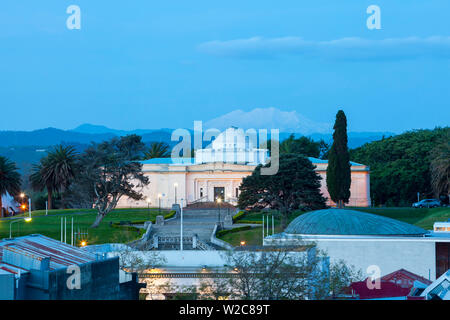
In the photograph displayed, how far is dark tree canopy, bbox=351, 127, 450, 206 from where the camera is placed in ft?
305

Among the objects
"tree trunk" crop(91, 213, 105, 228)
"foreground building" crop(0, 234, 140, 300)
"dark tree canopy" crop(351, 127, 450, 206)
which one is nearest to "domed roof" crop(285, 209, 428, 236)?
"tree trunk" crop(91, 213, 105, 228)

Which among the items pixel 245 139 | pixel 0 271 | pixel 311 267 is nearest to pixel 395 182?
pixel 245 139

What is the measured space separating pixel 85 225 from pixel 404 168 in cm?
4171

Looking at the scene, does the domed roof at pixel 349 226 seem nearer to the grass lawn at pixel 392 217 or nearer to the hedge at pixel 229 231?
the grass lawn at pixel 392 217

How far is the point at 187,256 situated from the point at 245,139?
5409 cm

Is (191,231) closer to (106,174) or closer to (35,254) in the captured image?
(106,174)

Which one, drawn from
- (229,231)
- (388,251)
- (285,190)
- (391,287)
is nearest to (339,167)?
(285,190)

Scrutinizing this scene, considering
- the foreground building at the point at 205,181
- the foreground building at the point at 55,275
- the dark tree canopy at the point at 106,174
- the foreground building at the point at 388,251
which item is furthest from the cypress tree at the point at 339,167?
the foreground building at the point at 55,275

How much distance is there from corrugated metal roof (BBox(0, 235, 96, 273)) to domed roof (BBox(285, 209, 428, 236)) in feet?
82.4

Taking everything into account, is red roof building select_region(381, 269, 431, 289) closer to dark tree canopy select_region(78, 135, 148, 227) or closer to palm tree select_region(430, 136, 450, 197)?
dark tree canopy select_region(78, 135, 148, 227)

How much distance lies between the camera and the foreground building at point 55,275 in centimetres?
2127

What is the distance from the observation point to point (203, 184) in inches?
3467

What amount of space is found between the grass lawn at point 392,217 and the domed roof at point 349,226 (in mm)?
5739

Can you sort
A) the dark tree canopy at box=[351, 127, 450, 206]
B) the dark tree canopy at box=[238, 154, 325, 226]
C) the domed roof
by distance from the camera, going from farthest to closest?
the dark tree canopy at box=[351, 127, 450, 206] < the dark tree canopy at box=[238, 154, 325, 226] < the domed roof
